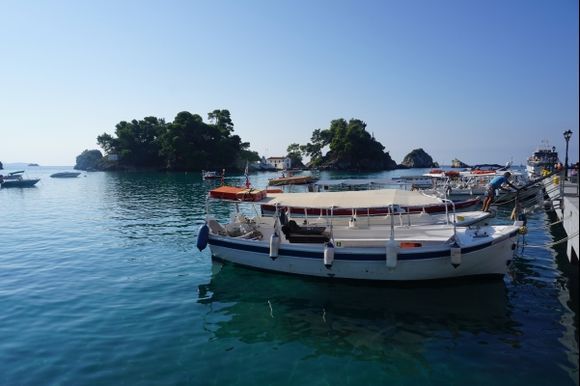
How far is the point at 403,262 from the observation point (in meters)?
15.0

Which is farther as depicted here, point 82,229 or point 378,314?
point 82,229

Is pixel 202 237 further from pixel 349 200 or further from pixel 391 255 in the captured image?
pixel 391 255

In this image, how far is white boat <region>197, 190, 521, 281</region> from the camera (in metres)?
14.8

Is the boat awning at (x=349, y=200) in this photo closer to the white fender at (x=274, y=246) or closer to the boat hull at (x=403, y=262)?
the white fender at (x=274, y=246)

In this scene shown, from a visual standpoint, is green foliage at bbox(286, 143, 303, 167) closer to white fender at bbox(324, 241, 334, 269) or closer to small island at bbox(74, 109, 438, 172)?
small island at bbox(74, 109, 438, 172)

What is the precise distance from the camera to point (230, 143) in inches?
5719

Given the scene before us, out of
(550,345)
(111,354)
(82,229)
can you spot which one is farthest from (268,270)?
(82,229)

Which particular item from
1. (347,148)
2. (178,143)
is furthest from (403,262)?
(347,148)

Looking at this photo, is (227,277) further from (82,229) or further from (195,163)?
(195,163)

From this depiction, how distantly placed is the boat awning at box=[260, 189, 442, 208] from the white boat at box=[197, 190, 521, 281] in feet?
0.17

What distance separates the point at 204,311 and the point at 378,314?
6.57m

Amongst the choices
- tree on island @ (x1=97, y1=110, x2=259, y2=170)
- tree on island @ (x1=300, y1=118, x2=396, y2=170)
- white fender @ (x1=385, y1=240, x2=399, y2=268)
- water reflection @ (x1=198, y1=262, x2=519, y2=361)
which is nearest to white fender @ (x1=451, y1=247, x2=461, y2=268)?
water reflection @ (x1=198, y1=262, x2=519, y2=361)

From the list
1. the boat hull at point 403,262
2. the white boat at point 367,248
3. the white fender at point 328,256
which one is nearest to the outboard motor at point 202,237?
the white boat at point 367,248

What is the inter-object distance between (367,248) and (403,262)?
5.05 feet
